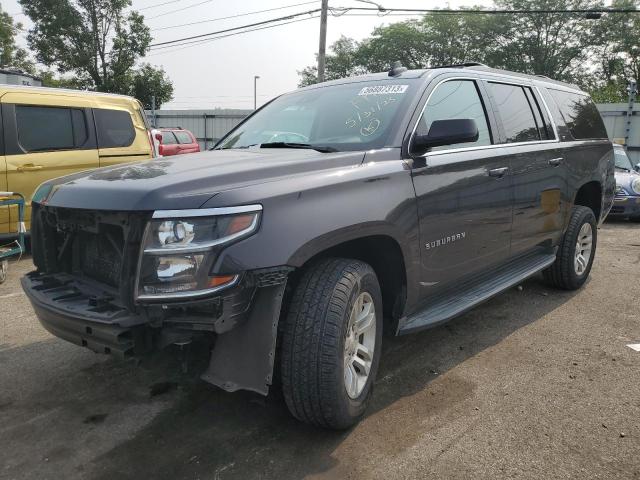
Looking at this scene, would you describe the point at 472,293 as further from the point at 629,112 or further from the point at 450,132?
the point at 629,112

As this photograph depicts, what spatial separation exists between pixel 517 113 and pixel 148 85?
30222mm

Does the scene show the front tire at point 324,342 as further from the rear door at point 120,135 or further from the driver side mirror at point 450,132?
the rear door at point 120,135

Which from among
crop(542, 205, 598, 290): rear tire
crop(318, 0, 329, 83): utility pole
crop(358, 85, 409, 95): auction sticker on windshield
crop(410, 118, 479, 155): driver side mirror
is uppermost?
crop(318, 0, 329, 83): utility pole

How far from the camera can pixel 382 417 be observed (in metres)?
2.85

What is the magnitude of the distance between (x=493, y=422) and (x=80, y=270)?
2.32 meters

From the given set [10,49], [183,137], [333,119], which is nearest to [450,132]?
[333,119]

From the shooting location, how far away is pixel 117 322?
215 cm

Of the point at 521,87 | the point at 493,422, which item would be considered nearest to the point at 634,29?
the point at 521,87

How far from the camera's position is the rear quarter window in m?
4.89

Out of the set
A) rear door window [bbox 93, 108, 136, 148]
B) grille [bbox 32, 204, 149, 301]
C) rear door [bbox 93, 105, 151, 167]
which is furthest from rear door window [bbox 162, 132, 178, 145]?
grille [bbox 32, 204, 149, 301]

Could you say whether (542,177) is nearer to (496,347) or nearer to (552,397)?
(496,347)

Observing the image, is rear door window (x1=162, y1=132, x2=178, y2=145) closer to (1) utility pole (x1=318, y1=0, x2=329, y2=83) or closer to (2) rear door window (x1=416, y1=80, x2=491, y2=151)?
(1) utility pole (x1=318, y1=0, x2=329, y2=83)

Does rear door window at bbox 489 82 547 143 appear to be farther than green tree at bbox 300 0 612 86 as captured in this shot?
No

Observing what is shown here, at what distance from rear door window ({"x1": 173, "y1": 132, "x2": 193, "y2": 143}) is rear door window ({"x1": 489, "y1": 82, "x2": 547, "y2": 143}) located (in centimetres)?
1317
